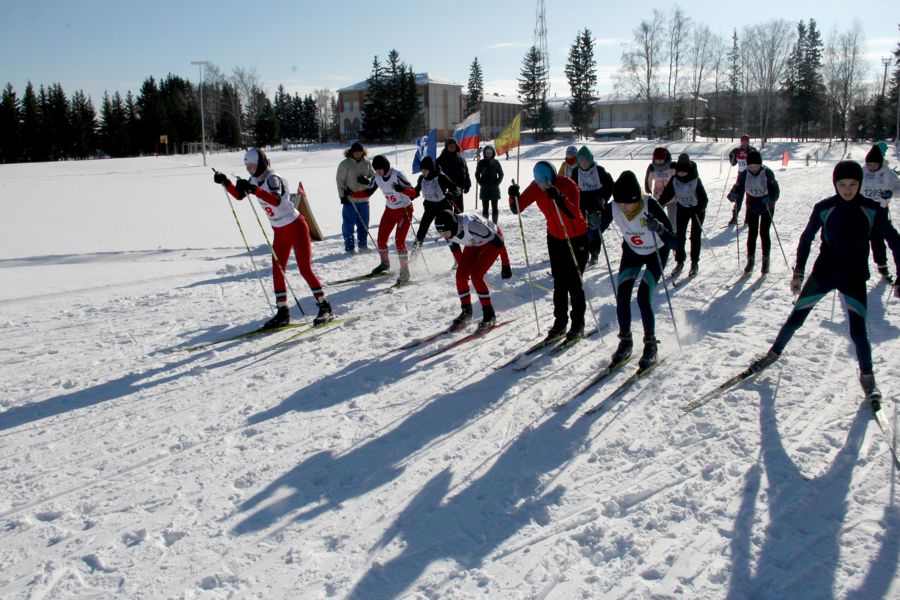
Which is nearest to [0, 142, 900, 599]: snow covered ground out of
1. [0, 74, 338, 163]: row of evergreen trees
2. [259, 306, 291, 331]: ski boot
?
[259, 306, 291, 331]: ski boot

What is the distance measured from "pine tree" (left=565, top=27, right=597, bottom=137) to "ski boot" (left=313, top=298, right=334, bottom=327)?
207ft

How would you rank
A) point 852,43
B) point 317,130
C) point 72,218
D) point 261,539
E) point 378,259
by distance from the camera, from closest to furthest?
point 261,539 → point 378,259 → point 72,218 → point 852,43 → point 317,130

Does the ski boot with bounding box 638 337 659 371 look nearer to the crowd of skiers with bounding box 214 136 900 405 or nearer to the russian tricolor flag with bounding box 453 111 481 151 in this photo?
the crowd of skiers with bounding box 214 136 900 405

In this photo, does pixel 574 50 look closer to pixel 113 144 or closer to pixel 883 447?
pixel 113 144

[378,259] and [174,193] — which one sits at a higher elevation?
[174,193]

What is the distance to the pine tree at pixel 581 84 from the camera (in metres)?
65.6

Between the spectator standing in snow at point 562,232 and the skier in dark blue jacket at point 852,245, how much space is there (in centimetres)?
193

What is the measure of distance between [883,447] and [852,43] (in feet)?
222

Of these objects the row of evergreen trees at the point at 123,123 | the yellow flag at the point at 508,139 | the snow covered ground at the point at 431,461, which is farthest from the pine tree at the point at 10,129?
the snow covered ground at the point at 431,461

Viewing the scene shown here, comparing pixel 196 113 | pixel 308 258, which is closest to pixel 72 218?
pixel 308 258

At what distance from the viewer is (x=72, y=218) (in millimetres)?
15617

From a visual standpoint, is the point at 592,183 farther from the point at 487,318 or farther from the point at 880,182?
the point at 880,182

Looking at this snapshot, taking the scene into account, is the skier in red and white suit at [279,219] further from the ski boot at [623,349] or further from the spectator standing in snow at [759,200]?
the spectator standing in snow at [759,200]

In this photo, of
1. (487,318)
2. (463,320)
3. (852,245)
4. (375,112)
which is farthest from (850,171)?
(375,112)
